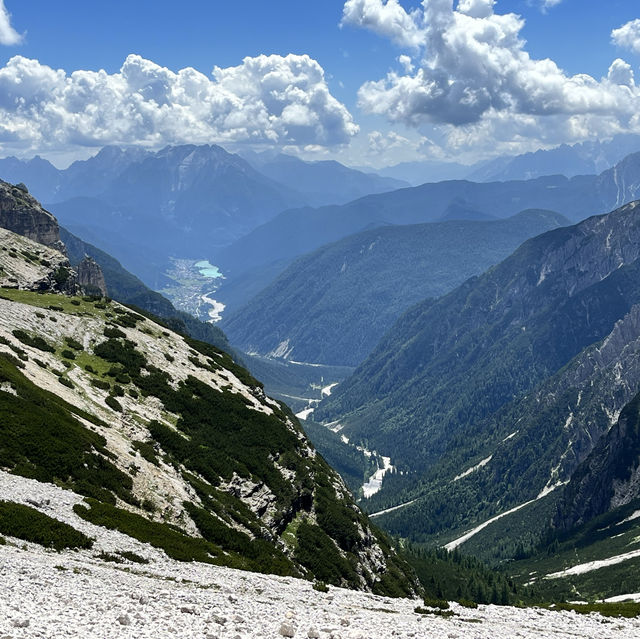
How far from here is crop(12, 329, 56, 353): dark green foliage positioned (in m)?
85.6

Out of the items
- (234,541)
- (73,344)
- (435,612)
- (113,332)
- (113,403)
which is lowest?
(234,541)

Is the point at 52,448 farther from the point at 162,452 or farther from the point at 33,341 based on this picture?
the point at 33,341

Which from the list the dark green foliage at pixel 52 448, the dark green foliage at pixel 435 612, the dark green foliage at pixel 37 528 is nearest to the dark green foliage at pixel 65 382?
the dark green foliage at pixel 52 448

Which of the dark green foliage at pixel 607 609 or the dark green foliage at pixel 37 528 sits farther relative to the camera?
the dark green foliage at pixel 607 609

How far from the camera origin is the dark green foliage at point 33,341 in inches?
3369

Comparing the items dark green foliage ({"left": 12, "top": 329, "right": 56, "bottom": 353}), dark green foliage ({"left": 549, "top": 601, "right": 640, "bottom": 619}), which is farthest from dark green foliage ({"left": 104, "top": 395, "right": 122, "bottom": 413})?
dark green foliage ({"left": 549, "top": 601, "right": 640, "bottom": 619})

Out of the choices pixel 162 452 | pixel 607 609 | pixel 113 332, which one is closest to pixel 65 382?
pixel 162 452

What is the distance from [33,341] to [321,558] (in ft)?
166

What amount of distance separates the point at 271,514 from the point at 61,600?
4886 centimetres

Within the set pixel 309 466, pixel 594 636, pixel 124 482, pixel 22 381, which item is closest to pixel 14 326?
pixel 22 381

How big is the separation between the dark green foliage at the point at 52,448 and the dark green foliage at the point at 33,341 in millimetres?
23330

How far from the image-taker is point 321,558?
74562 mm

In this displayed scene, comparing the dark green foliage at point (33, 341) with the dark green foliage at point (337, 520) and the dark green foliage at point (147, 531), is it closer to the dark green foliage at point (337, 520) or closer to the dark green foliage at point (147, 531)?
the dark green foliage at point (147, 531)

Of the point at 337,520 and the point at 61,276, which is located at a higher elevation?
the point at 61,276
